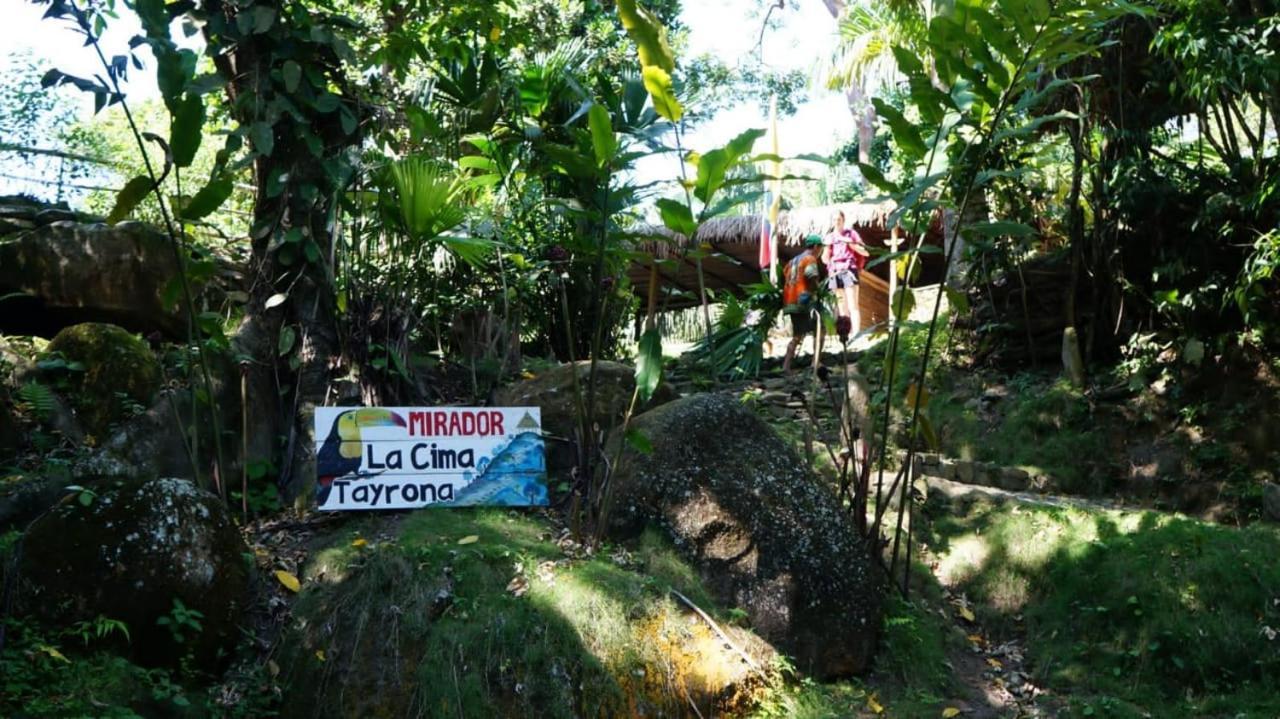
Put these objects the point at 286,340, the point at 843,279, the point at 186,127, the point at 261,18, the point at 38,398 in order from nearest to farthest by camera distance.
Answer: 1. the point at 186,127
2. the point at 38,398
3. the point at 261,18
4. the point at 286,340
5. the point at 843,279

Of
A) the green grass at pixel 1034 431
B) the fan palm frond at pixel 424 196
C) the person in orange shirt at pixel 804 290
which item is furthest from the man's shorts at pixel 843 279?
the fan palm frond at pixel 424 196

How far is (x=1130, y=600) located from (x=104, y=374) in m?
5.95

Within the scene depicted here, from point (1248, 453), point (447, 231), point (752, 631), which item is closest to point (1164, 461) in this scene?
point (1248, 453)

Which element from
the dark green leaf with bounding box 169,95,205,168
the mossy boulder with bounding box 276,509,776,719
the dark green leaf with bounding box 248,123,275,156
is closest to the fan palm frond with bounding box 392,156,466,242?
the dark green leaf with bounding box 248,123,275,156

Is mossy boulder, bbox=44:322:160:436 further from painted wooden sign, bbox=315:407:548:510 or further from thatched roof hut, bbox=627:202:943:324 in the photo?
thatched roof hut, bbox=627:202:943:324

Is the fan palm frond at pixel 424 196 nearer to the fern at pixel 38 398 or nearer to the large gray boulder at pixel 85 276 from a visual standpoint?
the large gray boulder at pixel 85 276

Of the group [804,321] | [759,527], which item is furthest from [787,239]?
[759,527]

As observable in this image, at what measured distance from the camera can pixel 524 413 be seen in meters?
6.10

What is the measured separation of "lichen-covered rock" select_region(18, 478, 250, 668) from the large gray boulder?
2.57 m

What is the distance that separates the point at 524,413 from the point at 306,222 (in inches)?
74.6

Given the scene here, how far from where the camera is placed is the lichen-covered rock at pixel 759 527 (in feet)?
17.1

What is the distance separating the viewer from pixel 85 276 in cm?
689

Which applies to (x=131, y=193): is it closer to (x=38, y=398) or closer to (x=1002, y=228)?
(x=38, y=398)

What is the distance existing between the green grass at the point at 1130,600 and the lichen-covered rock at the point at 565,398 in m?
2.31
